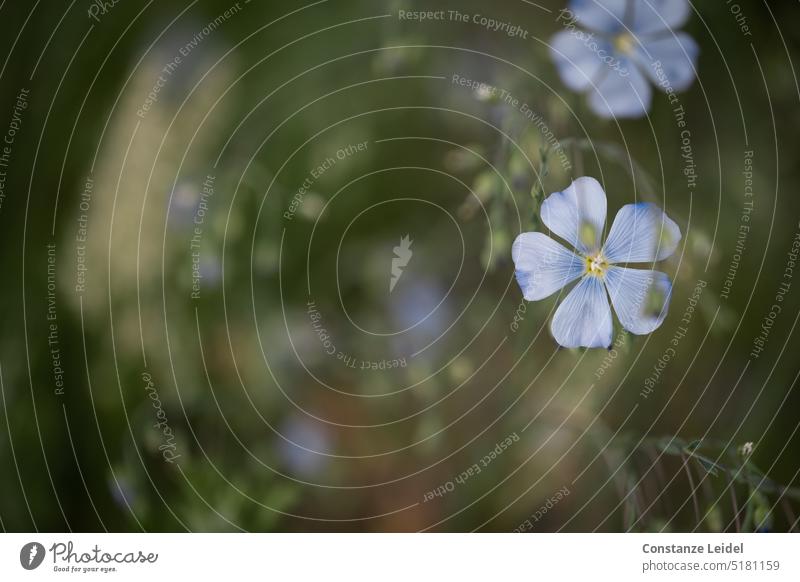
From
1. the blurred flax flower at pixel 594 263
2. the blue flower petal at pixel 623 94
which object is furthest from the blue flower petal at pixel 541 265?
the blue flower petal at pixel 623 94

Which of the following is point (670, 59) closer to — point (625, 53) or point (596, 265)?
point (625, 53)

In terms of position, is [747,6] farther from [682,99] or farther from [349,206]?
[349,206]

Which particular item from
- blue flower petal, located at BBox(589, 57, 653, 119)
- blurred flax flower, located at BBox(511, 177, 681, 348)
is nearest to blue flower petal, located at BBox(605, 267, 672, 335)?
blurred flax flower, located at BBox(511, 177, 681, 348)

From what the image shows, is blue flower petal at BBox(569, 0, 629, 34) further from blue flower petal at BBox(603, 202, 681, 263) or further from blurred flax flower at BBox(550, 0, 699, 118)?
blue flower petal at BBox(603, 202, 681, 263)

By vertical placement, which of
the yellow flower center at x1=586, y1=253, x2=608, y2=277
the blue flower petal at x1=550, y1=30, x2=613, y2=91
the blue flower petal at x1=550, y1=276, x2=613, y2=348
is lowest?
the blue flower petal at x1=550, y1=276, x2=613, y2=348

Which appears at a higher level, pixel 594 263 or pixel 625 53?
pixel 625 53

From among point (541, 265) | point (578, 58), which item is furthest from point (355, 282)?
point (578, 58)
